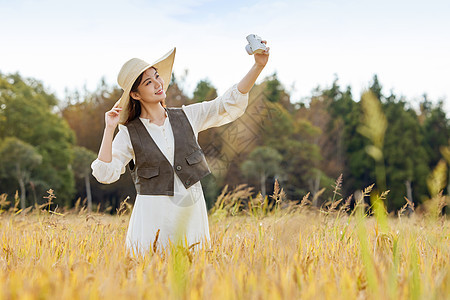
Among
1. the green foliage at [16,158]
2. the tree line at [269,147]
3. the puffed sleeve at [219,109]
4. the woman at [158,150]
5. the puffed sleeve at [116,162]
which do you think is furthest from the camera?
the tree line at [269,147]

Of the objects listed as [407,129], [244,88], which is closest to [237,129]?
[244,88]

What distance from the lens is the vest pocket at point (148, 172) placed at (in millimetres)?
3059

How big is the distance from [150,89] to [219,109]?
53 cm

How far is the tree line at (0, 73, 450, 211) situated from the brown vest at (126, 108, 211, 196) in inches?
1018

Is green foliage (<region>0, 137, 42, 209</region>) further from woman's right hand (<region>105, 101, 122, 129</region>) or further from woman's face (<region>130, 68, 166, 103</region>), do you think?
woman's right hand (<region>105, 101, 122, 129</region>)

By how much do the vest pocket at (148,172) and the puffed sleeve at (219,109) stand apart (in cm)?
52

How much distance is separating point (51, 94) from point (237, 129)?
4070 cm

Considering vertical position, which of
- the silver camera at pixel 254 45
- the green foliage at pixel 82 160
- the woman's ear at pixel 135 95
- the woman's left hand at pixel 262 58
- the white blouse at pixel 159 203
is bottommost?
the green foliage at pixel 82 160

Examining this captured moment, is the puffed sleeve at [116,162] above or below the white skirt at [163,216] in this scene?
above

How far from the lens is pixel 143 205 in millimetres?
3076

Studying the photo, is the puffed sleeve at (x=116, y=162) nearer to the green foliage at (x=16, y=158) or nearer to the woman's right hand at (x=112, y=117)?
the woman's right hand at (x=112, y=117)

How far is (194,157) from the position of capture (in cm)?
315

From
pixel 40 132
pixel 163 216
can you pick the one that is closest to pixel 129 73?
pixel 163 216

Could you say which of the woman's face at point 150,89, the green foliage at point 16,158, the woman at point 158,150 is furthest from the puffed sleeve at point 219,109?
the green foliage at point 16,158
